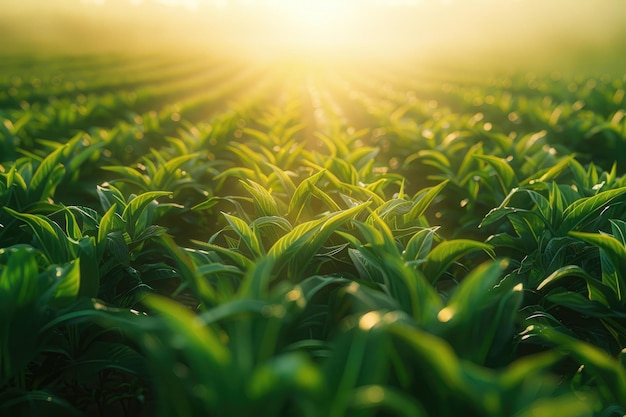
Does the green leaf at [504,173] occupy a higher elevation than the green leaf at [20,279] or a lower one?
lower

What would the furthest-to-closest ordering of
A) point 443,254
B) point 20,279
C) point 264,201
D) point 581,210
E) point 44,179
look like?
point 44,179
point 264,201
point 581,210
point 443,254
point 20,279

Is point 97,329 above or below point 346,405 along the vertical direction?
below

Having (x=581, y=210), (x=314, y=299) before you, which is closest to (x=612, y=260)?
(x=581, y=210)

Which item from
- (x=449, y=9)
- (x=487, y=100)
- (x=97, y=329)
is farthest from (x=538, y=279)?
(x=449, y=9)

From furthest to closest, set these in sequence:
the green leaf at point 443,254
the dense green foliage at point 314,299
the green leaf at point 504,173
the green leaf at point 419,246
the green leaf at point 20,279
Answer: the green leaf at point 504,173 < the green leaf at point 419,246 < the green leaf at point 443,254 < the green leaf at point 20,279 < the dense green foliage at point 314,299

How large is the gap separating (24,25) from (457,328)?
256 feet

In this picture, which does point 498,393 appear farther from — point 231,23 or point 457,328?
point 231,23

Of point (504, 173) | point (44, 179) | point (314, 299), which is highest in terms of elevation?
point (44, 179)

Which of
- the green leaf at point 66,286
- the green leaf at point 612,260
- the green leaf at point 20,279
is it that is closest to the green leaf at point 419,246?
the green leaf at point 612,260

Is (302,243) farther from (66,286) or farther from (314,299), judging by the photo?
(66,286)

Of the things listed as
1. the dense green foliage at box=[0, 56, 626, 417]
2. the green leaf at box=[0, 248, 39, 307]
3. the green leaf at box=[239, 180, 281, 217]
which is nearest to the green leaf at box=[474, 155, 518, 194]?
the dense green foliage at box=[0, 56, 626, 417]

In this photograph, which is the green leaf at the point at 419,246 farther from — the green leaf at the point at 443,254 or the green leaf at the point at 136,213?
the green leaf at the point at 136,213

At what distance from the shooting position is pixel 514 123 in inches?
299

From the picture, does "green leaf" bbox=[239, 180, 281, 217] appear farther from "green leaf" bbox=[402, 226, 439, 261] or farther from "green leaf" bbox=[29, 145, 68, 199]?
"green leaf" bbox=[29, 145, 68, 199]
